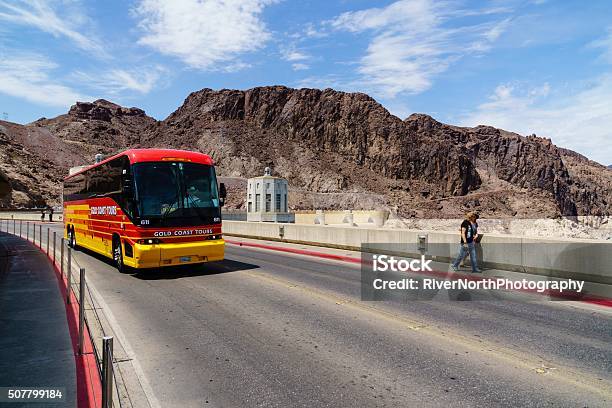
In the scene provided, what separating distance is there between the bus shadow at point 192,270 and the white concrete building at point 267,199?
29.1 meters

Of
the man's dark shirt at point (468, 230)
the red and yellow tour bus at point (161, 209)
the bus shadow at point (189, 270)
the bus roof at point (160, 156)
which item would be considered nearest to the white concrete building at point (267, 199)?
the bus shadow at point (189, 270)

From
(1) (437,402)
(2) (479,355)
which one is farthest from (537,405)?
(2) (479,355)

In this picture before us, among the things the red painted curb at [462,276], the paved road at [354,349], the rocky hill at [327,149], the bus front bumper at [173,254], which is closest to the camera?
the paved road at [354,349]

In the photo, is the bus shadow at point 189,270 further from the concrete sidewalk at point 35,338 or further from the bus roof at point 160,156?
the bus roof at point 160,156

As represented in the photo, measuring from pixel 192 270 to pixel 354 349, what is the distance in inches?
324

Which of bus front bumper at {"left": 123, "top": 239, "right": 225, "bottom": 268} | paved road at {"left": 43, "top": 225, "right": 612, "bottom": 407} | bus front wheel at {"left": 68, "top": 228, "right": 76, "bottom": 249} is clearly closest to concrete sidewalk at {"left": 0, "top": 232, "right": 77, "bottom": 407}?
paved road at {"left": 43, "top": 225, "right": 612, "bottom": 407}

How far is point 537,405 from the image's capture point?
174 inches

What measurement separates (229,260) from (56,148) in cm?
15760

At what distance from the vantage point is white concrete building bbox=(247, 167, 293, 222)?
44188 mm

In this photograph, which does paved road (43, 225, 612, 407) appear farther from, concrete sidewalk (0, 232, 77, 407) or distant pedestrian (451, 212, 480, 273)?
distant pedestrian (451, 212, 480, 273)

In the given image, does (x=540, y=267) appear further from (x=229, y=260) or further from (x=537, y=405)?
(x=229, y=260)

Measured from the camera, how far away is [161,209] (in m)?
12.1

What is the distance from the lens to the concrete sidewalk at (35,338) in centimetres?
504

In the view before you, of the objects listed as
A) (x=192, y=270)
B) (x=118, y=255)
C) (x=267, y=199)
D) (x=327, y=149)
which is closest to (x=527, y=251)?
(x=192, y=270)
